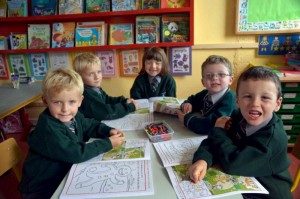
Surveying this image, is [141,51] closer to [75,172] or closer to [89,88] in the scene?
[89,88]

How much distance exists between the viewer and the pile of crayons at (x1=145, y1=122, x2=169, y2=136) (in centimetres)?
107

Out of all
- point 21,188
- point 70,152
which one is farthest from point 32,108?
point 70,152

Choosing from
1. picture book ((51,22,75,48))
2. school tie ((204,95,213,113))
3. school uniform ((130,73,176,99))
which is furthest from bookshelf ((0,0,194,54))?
school tie ((204,95,213,113))

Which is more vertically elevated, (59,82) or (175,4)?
(175,4)

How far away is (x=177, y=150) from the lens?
0.95 metres

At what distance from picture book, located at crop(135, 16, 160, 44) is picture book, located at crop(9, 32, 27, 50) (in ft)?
4.07

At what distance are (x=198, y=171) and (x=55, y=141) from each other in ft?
1.82

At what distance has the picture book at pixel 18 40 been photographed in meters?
2.55

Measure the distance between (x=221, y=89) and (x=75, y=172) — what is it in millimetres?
817

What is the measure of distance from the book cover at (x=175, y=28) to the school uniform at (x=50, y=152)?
5.03ft

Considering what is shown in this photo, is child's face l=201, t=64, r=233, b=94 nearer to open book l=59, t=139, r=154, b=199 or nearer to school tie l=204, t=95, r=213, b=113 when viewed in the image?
school tie l=204, t=95, r=213, b=113

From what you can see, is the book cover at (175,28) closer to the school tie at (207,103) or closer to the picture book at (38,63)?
the school tie at (207,103)

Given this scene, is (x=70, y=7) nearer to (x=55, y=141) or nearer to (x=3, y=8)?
(x=3, y=8)

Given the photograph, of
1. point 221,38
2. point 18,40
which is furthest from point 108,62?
point 221,38
